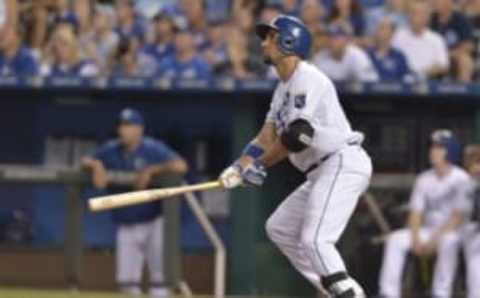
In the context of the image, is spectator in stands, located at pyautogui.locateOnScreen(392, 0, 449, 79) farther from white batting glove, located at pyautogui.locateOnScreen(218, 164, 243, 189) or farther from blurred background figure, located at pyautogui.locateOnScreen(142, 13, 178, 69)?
white batting glove, located at pyautogui.locateOnScreen(218, 164, 243, 189)

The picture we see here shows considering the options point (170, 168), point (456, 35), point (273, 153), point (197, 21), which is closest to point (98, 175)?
point (170, 168)

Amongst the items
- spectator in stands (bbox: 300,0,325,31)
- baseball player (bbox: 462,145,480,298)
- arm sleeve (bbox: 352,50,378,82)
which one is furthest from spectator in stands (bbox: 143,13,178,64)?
baseball player (bbox: 462,145,480,298)

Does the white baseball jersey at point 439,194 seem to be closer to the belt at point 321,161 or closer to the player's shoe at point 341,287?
the belt at point 321,161

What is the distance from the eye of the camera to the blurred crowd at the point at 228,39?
13695 millimetres

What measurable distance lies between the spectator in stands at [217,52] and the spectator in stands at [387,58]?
127 centimetres

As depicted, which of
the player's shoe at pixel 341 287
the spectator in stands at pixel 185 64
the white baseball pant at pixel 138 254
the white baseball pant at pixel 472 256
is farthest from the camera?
the spectator in stands at pixel 185 64

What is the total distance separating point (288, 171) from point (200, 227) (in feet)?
3.00

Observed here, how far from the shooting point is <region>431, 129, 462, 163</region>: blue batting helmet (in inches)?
504

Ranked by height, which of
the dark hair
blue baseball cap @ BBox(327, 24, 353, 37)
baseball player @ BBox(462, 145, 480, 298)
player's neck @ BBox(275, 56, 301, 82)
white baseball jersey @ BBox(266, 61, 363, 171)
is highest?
player's neck @ BBox(275, 56, 301, 82)

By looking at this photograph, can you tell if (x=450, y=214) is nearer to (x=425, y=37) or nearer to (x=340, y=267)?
(x=425, y=37)

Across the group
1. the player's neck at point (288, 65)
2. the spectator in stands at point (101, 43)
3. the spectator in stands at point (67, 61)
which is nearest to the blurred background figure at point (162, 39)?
the spectator in stands at point (101, 43)

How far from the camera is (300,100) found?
9.07m

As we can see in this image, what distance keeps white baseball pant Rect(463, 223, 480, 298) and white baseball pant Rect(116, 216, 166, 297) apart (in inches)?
98.4

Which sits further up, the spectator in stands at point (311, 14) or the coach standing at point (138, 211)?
the spectator in stands at point (311, 14)
